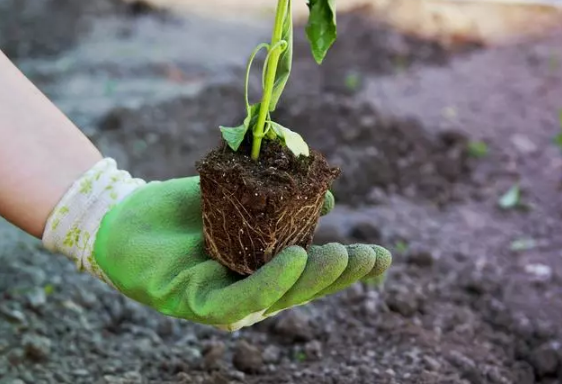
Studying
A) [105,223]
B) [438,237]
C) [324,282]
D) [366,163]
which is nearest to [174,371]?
[105,223]

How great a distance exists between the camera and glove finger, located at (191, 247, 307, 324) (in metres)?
1.17

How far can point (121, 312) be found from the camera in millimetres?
2006

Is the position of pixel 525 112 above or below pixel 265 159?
above

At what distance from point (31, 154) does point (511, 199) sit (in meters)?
2.07

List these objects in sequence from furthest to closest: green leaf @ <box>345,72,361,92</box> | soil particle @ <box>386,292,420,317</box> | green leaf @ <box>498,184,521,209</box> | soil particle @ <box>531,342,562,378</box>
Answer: green leaf @ <box>345,72,361,92</box>
green leaf @ <box>498,184,521,209</box>
soil particle @ <box>386,292,420,317</box>
soil particle @ <box>531,342,562,378</box>

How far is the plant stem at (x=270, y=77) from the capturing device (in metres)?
1.21

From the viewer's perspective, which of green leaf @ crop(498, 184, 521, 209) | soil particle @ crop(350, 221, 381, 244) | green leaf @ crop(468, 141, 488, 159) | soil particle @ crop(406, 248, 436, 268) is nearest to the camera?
soil particle @ crop(406, 248, 436, 268)

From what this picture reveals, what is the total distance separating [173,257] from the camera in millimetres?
1307

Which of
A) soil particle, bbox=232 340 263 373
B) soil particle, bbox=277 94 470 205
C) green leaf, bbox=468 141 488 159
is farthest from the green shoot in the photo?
green leaf, bbox=468 141 488 159

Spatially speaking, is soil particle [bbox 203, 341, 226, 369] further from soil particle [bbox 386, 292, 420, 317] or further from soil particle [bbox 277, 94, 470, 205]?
soil particle [bbox 277, 94, 470, 205]

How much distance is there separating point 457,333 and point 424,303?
14 centimetres

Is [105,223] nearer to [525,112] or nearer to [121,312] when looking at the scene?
[121,312]

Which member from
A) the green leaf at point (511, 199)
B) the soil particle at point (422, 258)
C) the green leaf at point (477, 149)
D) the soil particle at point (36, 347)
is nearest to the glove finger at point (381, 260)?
the soil particle at point (36, 347)

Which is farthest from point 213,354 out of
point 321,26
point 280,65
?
point 321,26
